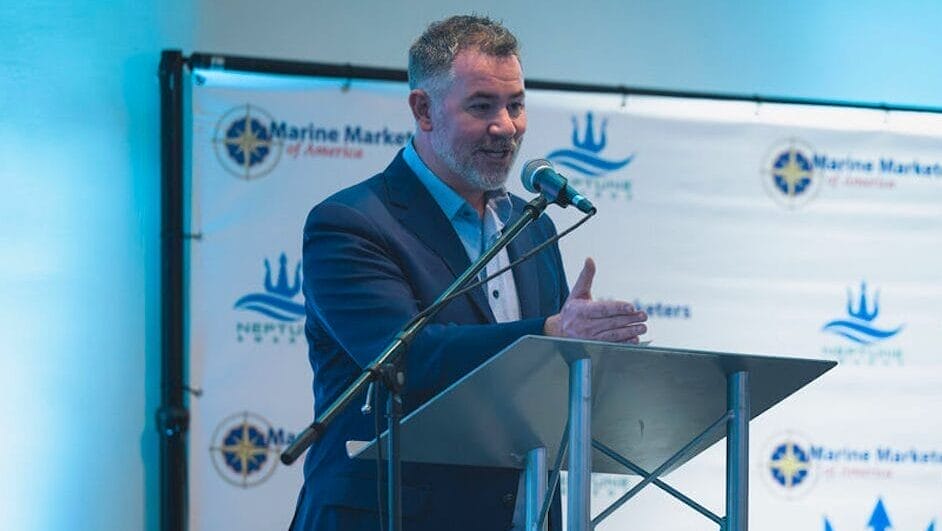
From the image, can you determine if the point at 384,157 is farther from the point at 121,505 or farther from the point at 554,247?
the point at 554,247

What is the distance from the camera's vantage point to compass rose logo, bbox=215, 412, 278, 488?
4766 millimetres

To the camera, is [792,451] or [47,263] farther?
[792,451]

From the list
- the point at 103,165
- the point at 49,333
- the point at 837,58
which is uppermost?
the point at 837,58

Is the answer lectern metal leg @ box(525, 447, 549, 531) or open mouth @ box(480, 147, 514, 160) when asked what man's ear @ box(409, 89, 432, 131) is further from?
lectern metal leg @ box(525, 447, 549, 531)

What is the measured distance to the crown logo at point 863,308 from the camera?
17.6ft

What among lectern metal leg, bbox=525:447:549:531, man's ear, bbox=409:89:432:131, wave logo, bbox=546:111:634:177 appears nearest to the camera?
lectern metal leg, bbox=525:447:549:531

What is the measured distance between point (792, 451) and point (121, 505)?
2.37 meters

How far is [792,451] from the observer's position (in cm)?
525

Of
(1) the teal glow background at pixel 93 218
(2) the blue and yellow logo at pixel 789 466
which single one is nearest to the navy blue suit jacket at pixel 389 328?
(1) the teal glow background at pixel 93 218

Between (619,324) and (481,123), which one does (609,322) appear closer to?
(619,324)

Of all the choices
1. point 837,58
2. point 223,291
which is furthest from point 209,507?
point 837,58

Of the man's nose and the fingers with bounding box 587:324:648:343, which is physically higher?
the man's nose

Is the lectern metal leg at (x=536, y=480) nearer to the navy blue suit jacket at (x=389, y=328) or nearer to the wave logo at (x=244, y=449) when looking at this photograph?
the navy blue suit jacket at (x=389, y=328)

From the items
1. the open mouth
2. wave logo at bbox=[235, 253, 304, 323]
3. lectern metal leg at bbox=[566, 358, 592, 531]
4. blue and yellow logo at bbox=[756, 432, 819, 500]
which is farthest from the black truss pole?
lectern metal leg at bbox=[566, 358, 592, 531]
